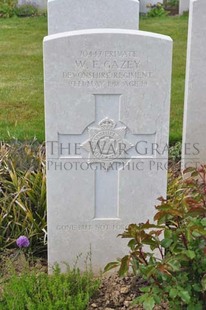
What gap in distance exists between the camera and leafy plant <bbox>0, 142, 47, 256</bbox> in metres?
4.07

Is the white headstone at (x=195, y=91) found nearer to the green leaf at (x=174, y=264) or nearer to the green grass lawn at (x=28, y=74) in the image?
the green grass lawn at (x=28, y=74)

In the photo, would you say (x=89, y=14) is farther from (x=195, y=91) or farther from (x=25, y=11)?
(x=25, y=11)

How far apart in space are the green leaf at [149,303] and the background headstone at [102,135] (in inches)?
36.0

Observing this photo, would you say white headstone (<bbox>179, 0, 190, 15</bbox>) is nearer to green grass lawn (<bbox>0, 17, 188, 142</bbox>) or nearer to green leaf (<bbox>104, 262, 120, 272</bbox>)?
green grass lawn (<bbox>0, 17, 188, 142</bbox>)

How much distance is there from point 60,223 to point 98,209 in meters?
0.24

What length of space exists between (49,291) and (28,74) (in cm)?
549

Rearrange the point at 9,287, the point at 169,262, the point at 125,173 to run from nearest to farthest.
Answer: the point at 169,262, the point at 9,287, the point at 125,173

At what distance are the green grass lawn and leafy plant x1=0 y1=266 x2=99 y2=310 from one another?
2.21m

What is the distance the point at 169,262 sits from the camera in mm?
2908

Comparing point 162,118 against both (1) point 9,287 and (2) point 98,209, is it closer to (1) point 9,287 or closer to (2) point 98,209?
(2) point 98,209

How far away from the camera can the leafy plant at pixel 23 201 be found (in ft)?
13.3

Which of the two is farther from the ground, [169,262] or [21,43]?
Result: [21,43]

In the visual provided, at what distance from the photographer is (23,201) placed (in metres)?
4.24

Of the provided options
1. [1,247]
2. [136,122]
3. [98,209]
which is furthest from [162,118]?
[1,247]
